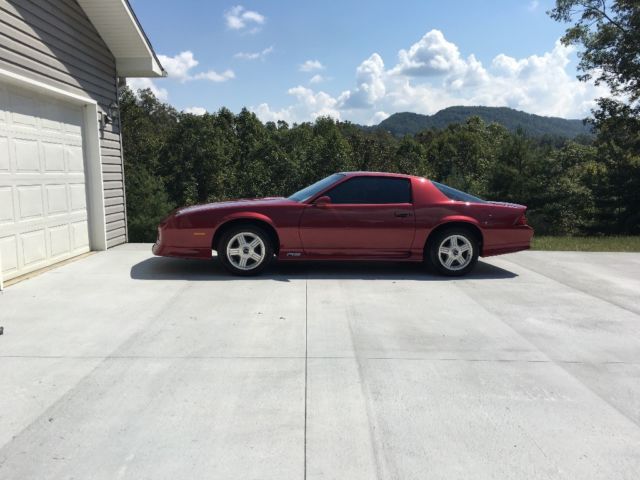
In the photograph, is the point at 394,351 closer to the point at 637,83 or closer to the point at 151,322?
Answer: the point at 151,322

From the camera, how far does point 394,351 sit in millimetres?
4145

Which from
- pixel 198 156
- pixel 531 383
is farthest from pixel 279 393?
pixel 198 156

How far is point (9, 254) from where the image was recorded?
251 inches

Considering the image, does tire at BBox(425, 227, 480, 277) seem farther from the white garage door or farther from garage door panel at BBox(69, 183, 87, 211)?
garage door panel at BBox(69, 183, 87, 211)

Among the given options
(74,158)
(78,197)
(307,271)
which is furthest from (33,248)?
(307,271)

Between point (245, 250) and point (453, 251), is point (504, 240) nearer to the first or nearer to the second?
point (453, 251)

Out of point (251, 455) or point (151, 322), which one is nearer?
point (251, 455)

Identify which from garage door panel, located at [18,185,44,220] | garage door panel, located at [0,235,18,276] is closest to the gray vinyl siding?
garage door panel, located at [18,185,44,220]

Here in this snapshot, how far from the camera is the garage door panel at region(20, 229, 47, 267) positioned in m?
6.71

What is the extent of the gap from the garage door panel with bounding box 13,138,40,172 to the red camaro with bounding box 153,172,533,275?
6.08 feet

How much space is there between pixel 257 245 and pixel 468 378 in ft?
12.1

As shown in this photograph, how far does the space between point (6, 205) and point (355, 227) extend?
4.27 meters

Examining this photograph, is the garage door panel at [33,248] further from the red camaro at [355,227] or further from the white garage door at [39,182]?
the red camaro at [355,227]

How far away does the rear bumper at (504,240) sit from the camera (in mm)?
6961
